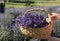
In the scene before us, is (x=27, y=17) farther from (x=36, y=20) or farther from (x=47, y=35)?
(x=47, y=35)

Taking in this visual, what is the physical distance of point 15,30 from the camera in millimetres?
2934

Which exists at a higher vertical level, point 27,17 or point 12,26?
point 27,17

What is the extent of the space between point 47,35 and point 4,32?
3.12 feet

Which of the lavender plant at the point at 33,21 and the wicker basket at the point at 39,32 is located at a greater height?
the lavender plant at the point at 33,21

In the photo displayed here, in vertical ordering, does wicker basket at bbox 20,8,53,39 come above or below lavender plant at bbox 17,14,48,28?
below

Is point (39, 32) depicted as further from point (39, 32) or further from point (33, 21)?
point (33, 21)

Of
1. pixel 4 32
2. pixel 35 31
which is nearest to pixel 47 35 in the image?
pixel 35 31

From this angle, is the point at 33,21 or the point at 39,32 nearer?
the point at 39,32

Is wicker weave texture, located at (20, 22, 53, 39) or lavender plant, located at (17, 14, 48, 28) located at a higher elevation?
lavender plant, located at (17, 14, 48, 28)

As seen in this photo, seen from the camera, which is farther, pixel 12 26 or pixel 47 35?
pixel 12 26

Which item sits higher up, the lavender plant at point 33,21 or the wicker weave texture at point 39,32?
the lavender plant at point 33,21

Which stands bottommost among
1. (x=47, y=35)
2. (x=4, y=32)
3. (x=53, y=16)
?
(x=4, y=32)

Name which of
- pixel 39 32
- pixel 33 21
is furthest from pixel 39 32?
pixel 33 21

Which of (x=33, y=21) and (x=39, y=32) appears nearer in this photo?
(x=39, y=32)
